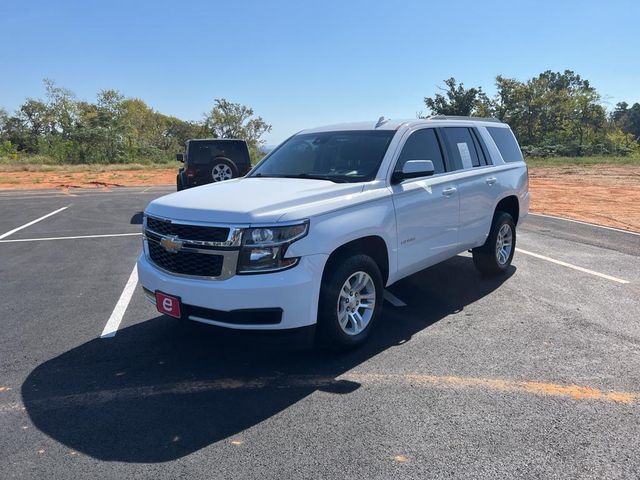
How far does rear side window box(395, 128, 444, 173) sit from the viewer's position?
16.1 feet

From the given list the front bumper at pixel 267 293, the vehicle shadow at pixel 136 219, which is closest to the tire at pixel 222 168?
the vehicle shadow at pixel 136 219

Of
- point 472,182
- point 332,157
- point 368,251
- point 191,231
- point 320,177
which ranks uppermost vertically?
point 332,157

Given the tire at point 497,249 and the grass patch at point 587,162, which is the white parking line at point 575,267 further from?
the grass patch at point 587,162

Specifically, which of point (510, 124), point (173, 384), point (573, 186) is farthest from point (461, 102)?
point (173, 384)

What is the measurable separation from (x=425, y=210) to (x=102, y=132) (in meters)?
39.5

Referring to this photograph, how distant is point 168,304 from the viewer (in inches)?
153

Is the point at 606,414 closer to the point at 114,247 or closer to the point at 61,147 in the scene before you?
the point at 114,247

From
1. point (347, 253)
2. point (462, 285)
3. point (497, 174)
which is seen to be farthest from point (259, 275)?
point (497, 174)

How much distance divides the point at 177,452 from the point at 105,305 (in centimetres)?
309

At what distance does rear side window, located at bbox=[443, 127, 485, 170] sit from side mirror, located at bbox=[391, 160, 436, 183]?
1.20 meters

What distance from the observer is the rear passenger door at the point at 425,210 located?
464cm

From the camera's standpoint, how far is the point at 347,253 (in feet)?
13.5

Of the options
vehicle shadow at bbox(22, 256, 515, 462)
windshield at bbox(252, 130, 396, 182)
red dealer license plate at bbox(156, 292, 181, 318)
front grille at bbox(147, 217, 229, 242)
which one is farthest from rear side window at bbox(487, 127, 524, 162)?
red dealer license plate at bbox(156, 292, 181, 318)

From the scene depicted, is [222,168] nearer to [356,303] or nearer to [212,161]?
[212,161]
